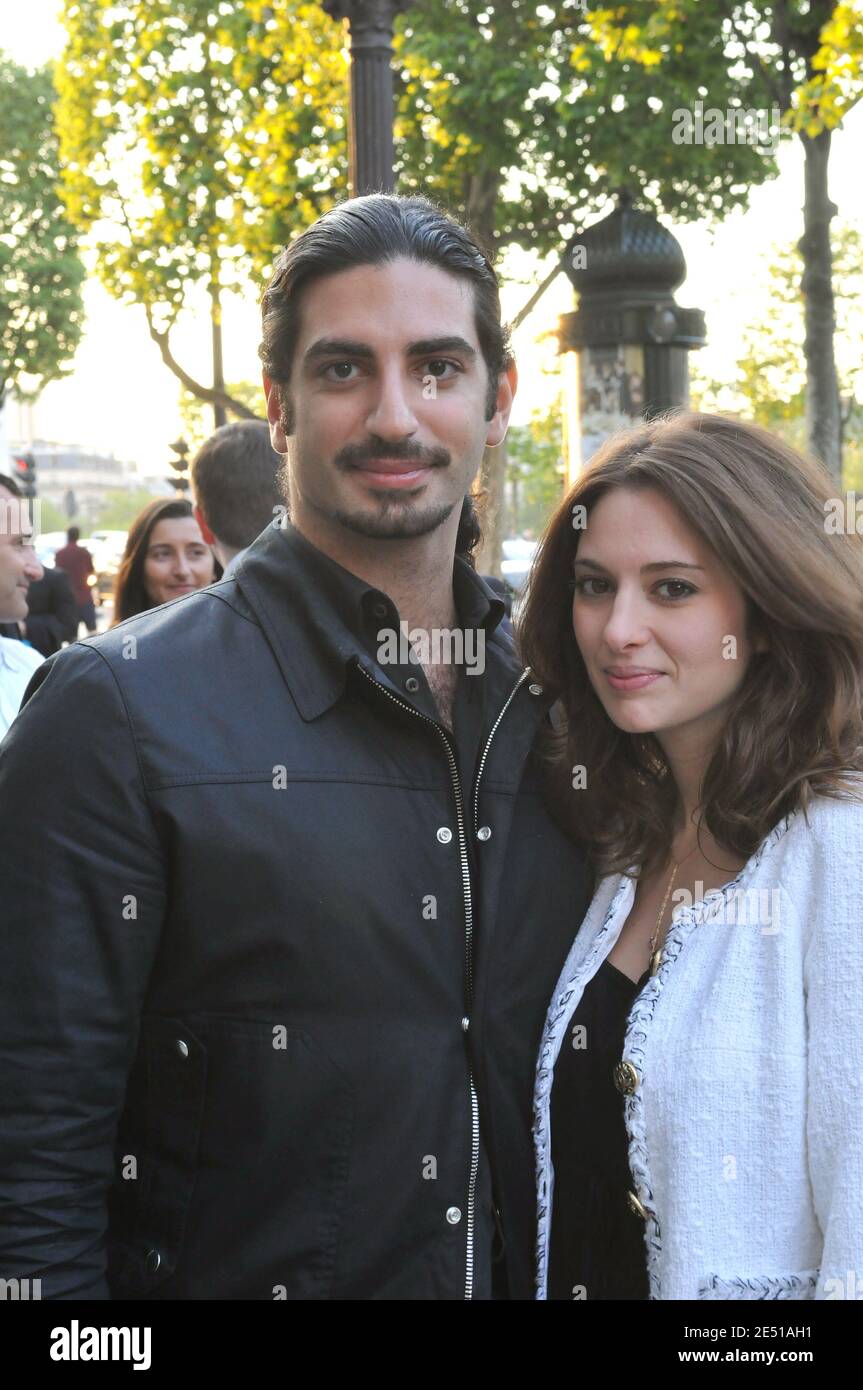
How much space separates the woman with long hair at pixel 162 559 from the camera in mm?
6797

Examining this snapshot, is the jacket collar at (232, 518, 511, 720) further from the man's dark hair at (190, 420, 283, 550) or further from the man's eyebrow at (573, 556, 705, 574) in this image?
the man's dark hair at (190, 420, 283, 550)

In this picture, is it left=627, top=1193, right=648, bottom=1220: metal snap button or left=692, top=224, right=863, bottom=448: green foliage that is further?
left=692, top=224, right=863, bottom=448: green foliage

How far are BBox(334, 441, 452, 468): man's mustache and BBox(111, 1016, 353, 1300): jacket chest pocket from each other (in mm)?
953

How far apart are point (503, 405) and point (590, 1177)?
143 cm

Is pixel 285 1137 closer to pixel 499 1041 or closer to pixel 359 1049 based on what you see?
pixel 359 1049

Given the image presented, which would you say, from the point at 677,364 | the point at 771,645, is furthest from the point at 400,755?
the point at 677,364

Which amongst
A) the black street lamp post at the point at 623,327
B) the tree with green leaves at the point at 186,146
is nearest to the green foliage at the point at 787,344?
the tree with green leaves at the point at 186,146

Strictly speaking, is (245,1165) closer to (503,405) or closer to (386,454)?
(386,454)

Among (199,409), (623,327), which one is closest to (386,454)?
(623,327)

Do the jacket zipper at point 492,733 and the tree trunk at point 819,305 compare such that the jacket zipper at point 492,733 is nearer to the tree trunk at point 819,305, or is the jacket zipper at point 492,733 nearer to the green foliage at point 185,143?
the tree trunk at point 819,305

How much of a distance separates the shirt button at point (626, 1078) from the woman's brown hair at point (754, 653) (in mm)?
391

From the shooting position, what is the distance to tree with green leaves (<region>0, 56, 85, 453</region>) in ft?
113

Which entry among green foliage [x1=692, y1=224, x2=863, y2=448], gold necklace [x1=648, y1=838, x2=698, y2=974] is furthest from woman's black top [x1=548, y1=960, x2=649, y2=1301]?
green foliage [x1=692, y1=224, x2=863, y2=448]
